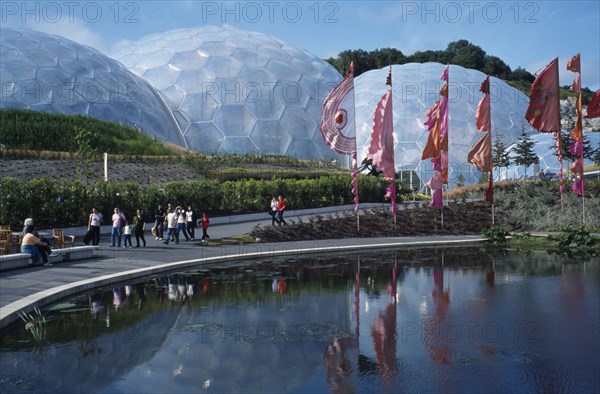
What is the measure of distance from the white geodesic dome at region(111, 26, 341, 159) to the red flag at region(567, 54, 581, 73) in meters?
22.4

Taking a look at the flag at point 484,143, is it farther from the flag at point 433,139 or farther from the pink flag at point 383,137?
the pink flag at point 383,137

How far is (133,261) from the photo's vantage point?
1514 cm

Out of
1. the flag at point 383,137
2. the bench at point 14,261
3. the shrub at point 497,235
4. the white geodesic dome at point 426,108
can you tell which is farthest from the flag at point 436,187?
the white geodesic dome at point 426,108

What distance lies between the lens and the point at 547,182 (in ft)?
95.8

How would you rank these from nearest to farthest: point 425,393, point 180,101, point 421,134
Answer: point 425,393 → point 180,101 → point 421,134

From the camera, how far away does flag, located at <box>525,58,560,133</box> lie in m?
20.7

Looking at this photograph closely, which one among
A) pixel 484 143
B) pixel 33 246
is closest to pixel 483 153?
pixel 484 143

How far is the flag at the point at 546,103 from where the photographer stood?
2067 centimetres

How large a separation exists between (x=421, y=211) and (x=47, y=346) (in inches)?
782

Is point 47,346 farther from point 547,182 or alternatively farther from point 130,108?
point 130,108

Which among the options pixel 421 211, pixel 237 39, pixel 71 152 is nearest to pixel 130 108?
pixel 71 152

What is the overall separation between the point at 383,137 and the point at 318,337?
1468 centimetres

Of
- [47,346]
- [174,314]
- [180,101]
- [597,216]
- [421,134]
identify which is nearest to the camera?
[47,346]

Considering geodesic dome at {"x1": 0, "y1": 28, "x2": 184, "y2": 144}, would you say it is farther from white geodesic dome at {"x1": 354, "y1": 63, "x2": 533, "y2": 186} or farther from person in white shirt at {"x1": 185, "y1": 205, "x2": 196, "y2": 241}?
white geodesic dome at {"x1": 354, "y1": 63, "x2": 533, "y2": 186}
